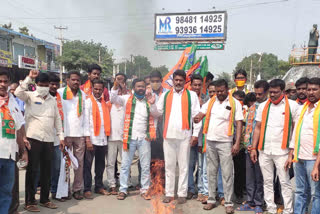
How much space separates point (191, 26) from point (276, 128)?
56.2ft

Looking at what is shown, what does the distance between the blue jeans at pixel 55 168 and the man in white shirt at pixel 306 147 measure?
11.9 ft

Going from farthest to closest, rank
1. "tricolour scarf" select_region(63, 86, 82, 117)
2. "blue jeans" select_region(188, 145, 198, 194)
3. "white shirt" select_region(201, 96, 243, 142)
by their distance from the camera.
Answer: "blue jeans" select_region(188, 145, 198, 194) < "tricolour scarf" select_region(63, 86, 82, 117) < "white shirt" select_region(201, 96, 243, 142)

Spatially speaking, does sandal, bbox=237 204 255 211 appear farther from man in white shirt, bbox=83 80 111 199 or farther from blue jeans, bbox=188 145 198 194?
man in white shirt, bbox=83 80 111 199

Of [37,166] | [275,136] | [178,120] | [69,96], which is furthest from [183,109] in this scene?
[37,166]

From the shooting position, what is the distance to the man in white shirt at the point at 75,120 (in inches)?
185

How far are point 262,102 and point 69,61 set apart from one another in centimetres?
2904

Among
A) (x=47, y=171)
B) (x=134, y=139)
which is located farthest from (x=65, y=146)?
(x=134, y=139)

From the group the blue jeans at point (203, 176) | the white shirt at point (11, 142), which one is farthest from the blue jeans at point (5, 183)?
the blue jeans at point (203, 176)

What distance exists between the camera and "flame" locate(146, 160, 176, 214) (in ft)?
14.3

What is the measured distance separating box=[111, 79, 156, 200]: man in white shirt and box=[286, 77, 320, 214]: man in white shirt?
7.58ft

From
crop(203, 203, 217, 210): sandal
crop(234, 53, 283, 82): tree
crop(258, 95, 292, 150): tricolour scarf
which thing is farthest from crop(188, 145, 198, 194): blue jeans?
crop(234, 53, 283, 82): tree

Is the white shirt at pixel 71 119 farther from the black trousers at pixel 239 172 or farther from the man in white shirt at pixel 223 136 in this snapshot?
→ the black trousers at pixel 239 172

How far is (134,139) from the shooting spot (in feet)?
16.0

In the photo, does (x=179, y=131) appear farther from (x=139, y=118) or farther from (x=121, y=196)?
(x=121, y=196)
